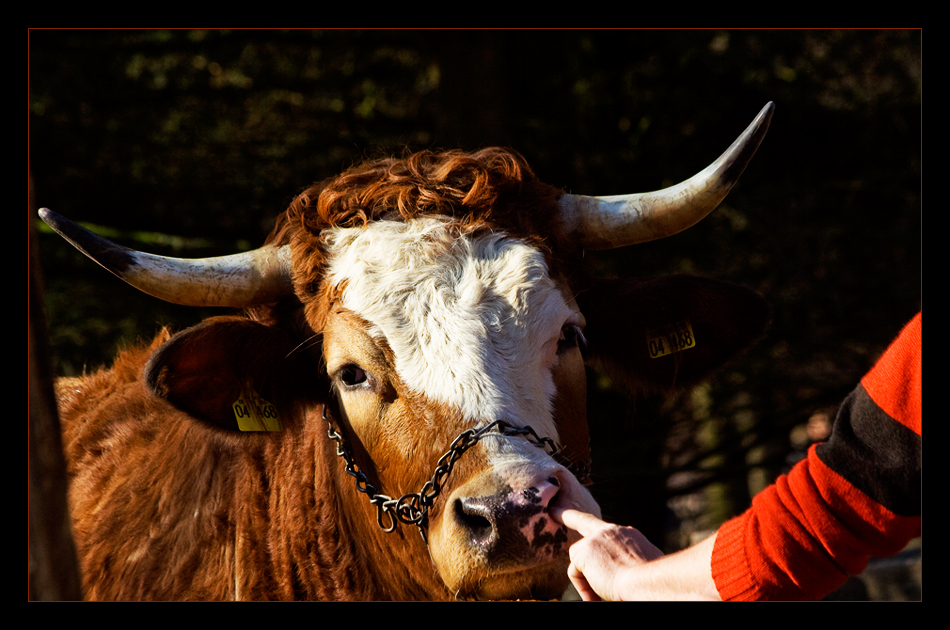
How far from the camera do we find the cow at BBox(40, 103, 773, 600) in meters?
2.24

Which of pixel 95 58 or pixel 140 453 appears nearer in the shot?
pixel 140 453

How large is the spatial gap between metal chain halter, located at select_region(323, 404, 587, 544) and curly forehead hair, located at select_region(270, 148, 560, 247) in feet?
2.67

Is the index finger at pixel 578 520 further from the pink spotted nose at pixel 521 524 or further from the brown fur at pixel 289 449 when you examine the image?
the brown fur at pixel 289 449

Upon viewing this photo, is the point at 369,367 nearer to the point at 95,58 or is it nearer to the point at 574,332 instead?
the point at 574,332

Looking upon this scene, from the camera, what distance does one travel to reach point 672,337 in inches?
126

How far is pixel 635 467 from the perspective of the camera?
21.8 feet

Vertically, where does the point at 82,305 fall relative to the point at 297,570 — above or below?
above

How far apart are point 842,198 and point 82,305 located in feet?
21.6

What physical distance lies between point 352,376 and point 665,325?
1.39 metres

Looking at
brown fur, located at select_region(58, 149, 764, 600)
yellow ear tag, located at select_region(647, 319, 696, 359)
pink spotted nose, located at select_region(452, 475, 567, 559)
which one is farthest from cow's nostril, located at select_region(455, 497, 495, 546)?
yellow ear tag, located at select_region(647, 319, 696, 359)

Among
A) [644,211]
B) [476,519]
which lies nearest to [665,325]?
[644,211]

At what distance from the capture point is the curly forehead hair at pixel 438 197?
9.16 feet

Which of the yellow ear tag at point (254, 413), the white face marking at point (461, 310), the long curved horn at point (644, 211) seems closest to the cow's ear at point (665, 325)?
the long curved horn at point (644, 211)

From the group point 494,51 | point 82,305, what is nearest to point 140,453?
point 82,305
